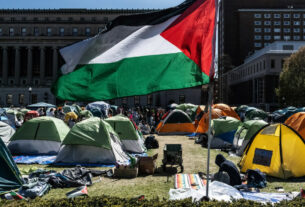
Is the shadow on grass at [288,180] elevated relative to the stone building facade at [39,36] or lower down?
lower down

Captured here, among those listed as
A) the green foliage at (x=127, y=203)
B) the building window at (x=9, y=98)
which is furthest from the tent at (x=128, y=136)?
the building window at (x=9, y=98)

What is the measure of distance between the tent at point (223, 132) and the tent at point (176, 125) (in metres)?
7.04

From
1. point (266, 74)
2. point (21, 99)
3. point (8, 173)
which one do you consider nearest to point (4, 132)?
point (8, 173)

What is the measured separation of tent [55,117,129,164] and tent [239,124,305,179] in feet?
16.3

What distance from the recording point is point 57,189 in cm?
827

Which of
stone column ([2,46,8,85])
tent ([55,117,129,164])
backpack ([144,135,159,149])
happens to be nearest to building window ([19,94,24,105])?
stone column ([2,46,8,85])

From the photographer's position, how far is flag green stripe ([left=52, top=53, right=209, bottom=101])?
A: 549cm

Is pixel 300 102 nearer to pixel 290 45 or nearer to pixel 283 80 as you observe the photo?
pixel 283 80

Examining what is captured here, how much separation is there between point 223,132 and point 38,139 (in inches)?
358

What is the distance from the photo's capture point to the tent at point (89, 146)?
11305 millimetres

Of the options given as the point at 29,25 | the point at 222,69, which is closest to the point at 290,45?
the point at 222,69

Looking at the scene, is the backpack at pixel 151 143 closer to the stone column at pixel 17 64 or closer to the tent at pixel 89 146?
the tent at pixel 89 146

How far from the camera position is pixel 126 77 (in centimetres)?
561

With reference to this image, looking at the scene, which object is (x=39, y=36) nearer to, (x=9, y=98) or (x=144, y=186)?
(x=9, y=98)
